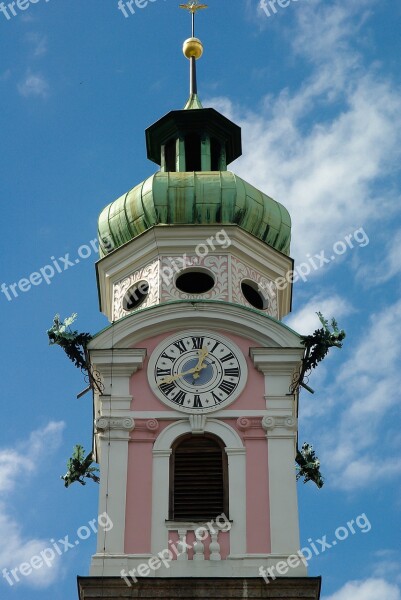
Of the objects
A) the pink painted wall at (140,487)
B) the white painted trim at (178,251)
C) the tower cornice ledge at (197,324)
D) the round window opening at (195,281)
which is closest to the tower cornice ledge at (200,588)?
the pink painted wall at (140,487)

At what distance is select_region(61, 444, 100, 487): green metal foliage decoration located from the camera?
95.2ft

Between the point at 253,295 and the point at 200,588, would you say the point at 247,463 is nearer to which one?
the point at 200,588

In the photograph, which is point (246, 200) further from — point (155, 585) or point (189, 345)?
point (155, 585)

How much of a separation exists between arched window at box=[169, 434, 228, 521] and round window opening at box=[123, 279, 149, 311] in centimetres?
380

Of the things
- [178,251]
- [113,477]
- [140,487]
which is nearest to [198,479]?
[140,487]

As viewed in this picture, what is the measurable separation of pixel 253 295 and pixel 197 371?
119 inches

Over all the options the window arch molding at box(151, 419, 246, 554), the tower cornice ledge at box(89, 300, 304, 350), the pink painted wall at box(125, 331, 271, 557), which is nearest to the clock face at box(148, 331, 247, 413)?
the pink painted wall at box(125, 331, 271, 557)

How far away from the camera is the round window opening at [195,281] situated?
30969 mm

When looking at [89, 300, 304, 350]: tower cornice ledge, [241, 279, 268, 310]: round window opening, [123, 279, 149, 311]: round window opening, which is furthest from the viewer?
[241, 279, 268, 310]: round window opening

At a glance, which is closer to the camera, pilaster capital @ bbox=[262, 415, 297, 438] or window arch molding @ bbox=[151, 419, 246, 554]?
window arch molding @ bbox=[151, 419, 246, 554]

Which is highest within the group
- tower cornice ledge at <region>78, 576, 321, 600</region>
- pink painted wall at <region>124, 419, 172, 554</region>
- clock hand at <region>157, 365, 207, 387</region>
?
clock hand at <region>157, 365, 207, 387</region>

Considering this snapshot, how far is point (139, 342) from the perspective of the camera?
2958 centimetres

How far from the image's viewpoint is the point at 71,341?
2908 centimetres

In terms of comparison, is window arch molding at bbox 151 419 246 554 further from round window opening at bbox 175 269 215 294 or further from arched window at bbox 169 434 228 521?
round window opening at bbox 175 269 215 294
